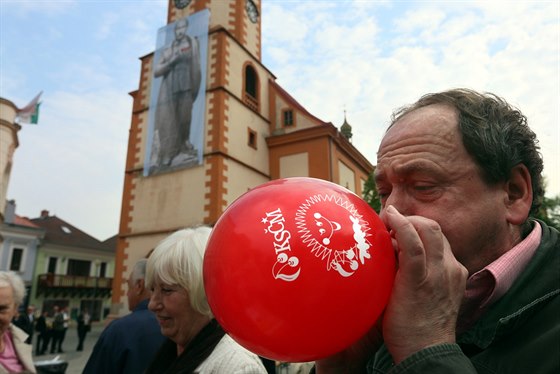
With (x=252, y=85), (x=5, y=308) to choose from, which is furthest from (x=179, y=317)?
(x=252, y=85)

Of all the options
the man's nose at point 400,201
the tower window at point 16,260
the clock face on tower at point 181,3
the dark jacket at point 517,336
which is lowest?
the dark jacket at point 517,336

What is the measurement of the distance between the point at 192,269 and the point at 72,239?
43825 mm

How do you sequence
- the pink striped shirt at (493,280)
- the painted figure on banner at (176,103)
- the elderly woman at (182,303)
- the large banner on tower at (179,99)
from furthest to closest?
the painted figure on banner at (176,103) → the large banner on tower at (179,99) → the elderly woman at (182,303) → the pink striped shirt at (493,280)

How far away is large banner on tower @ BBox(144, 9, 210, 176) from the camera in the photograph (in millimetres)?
15312

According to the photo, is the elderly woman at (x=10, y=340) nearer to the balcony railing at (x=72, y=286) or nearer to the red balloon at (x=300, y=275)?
the red balloon at (x=300, y=275)

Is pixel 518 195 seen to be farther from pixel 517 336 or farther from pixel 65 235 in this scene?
pixel 65 235

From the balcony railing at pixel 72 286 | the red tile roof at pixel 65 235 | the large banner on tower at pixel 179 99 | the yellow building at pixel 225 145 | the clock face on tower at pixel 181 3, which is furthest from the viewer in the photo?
the red tile roof at pixel 65 235

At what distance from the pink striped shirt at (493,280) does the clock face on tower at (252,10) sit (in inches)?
756

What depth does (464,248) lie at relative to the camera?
1245mm

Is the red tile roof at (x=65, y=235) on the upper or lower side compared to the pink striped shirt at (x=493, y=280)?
upper

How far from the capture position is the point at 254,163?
1675 cm

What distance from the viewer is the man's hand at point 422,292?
96cm

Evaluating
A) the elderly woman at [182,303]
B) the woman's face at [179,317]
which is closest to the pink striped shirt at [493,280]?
the elderly woman at [182,303]

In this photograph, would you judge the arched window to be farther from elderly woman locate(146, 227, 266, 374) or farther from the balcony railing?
the balcony railing
